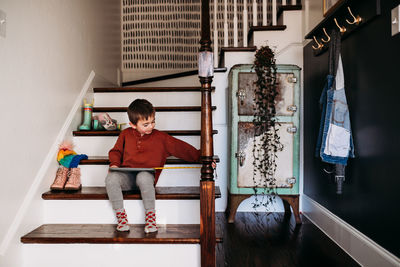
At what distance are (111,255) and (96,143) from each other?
3.20 feet

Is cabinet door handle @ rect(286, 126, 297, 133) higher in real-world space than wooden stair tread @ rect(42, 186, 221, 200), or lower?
higher

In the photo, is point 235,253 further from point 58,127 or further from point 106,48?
point 106,48

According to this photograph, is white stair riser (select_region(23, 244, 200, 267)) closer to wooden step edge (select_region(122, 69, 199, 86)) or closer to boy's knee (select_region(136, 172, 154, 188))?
boy's knee (select_region(136, 172, 154, 188))

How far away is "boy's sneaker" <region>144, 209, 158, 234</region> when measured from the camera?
177 centimetres

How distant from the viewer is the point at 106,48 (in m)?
3.36

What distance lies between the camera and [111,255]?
5.64 ft

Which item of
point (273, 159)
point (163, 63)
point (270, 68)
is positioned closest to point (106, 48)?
point (163, 63)

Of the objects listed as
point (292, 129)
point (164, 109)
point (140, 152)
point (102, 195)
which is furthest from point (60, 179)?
point (292, 129)

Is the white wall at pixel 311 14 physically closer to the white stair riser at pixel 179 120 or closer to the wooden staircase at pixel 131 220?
the white stair riser at pixel 179 120

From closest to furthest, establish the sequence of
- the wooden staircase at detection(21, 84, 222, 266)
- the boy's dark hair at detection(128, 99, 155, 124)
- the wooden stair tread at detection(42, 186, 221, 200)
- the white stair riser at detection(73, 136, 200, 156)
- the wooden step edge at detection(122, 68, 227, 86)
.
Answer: the wooden staircase at detection(21, 84, 222, 266) < the wooden stair tread at detection(42, 186, 221, 200) < the boy's dark hair at detection(128, 99, 155, 124) < the white stair riser at detection(73, 136, 200, 156) < the wooden step edge at detection(122, 68, 227, 86)

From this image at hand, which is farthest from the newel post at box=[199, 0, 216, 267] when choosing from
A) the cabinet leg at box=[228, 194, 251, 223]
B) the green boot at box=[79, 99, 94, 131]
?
the green boot at box=[79, 99, 94, 131]

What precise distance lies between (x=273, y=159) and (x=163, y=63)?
2.29 metres

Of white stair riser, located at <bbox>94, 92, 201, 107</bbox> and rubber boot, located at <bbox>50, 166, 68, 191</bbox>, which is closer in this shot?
rubber boot, located at <bbox>50, 166, 68, 191</bbox>

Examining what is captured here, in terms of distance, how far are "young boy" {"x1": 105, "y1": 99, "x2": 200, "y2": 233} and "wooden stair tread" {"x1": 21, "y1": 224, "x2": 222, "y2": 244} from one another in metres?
0.13
